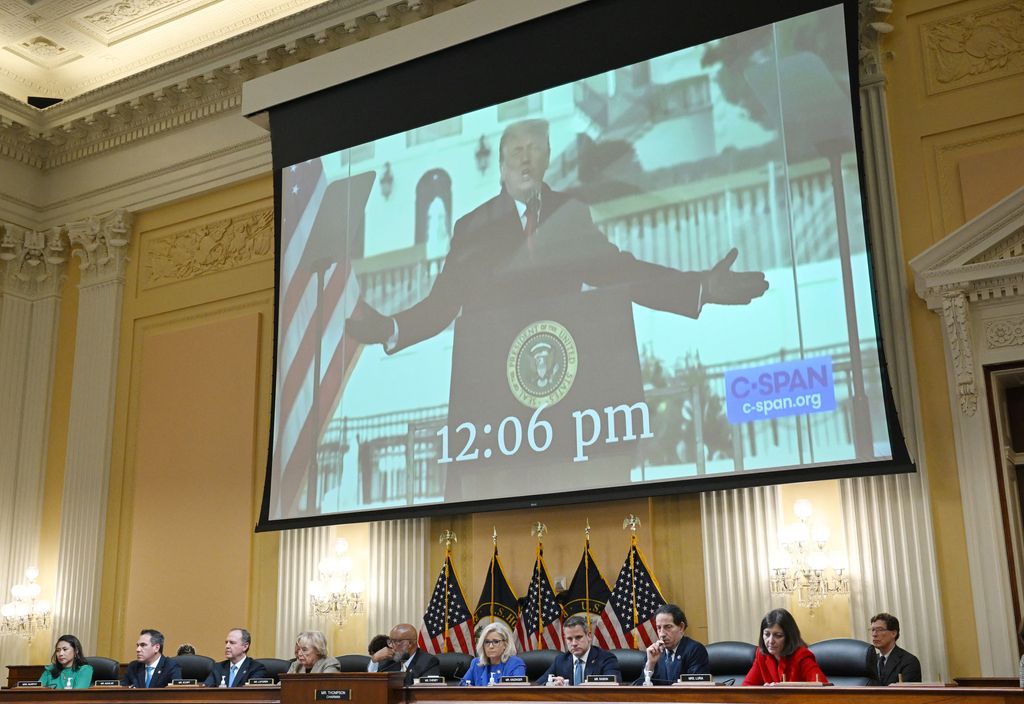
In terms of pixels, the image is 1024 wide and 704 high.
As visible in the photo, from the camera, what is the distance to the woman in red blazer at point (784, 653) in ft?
18.5

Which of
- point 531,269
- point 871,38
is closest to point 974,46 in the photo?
point 871,38

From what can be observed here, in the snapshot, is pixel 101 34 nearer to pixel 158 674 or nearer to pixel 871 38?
pixel 158 674

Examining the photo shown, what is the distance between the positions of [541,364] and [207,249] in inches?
193

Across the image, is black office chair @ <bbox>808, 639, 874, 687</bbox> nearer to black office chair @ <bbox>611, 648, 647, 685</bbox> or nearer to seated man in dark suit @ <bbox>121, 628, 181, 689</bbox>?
black office chair @ <bbox>611, 648, 647, 685</bbox>

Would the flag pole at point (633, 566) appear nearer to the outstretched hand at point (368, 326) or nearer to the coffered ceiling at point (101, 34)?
the outstretched hand at point (368, 326)

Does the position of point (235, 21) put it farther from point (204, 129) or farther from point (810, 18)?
point (810, 18)

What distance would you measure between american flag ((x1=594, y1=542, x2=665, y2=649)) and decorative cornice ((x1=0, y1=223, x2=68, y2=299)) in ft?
25.2

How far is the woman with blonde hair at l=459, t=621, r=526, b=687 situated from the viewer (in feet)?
23.2

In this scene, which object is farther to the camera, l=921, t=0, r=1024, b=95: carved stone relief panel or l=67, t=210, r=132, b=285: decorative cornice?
l=67, t=210, r=132, b=285: decorative cornice

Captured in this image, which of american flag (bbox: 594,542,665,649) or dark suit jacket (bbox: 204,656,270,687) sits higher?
american flag (bbox: 594,542,665,649)

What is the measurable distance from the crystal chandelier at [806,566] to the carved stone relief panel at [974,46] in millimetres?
3258

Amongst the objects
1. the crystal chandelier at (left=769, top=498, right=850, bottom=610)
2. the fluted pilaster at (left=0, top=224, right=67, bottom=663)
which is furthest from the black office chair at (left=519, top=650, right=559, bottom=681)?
the fluted pilaster at (left=0, top=224, right=67, bottom=663)

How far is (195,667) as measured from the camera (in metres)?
8.86

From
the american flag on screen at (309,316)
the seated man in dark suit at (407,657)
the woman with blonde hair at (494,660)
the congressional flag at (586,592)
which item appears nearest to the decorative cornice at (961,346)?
the congressional flag at (586,592)
